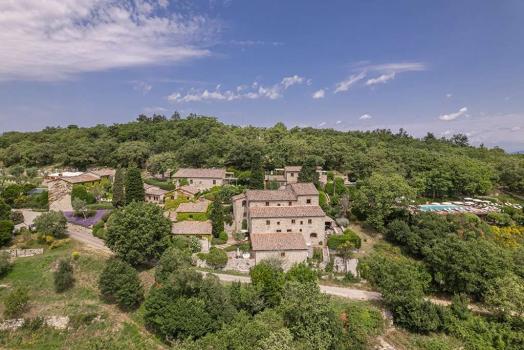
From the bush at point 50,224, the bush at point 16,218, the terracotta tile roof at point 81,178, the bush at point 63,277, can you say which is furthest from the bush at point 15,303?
the terracotta tile roof at point 81,178

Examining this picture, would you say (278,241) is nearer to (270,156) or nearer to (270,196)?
(270,196)

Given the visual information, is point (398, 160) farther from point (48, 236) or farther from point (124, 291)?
point (48, 236)

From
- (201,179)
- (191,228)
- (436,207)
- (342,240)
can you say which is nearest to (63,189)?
(201,179)

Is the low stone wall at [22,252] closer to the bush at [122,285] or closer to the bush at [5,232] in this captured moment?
the bush at [5,232]

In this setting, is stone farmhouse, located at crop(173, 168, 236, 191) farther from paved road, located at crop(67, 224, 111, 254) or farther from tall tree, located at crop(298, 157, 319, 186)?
paved road, located at crop(67, 224, 111, 254)

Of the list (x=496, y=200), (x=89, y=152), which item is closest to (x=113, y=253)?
(x=89, y=152)

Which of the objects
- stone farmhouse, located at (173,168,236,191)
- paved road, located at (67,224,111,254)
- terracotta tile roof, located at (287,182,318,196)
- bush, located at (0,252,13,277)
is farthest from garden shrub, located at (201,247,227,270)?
stone farmhouse, located at (173,168,236,191)
